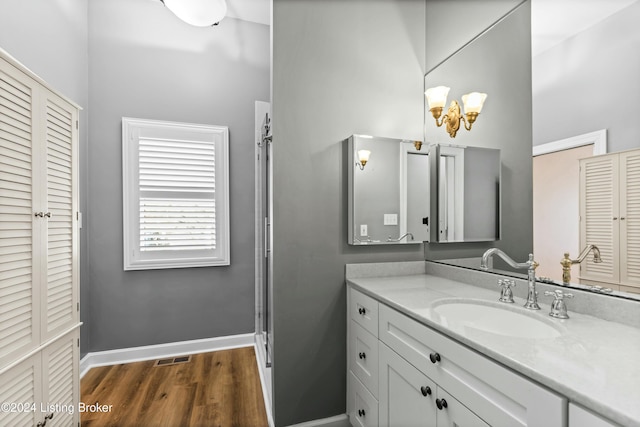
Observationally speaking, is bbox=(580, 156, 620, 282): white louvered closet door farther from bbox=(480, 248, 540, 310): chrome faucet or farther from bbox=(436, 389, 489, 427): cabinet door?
bbox=(436, 389, 489, 427): cabinet door

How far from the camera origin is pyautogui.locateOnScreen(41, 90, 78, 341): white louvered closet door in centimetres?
142

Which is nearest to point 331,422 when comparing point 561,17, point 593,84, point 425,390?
point 425,390

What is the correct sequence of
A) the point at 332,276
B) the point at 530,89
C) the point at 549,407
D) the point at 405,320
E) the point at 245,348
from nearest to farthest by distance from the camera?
the point at 549,407, the point at 405,320, the point at 530,89, the point at 332,276, the point at 245,348

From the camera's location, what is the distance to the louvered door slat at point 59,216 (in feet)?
4.73

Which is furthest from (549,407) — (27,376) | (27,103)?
(27,103)

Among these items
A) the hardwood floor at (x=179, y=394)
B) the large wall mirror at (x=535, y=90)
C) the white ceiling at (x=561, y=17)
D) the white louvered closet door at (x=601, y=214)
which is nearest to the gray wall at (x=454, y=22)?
the large wall mirror at (x=535, y=90)

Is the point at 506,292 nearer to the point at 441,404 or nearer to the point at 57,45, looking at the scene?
the point at 441,404

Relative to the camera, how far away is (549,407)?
0.67 m

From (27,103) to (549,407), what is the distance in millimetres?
2109

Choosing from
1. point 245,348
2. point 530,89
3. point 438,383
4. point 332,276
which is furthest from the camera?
point 245,348

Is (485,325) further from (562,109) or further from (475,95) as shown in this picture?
(475,95)

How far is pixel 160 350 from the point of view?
8.76 ft

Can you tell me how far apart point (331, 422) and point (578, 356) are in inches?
56.6

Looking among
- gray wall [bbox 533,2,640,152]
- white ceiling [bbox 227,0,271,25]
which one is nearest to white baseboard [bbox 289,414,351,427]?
gray wall [bbox 533,2,640,152]
